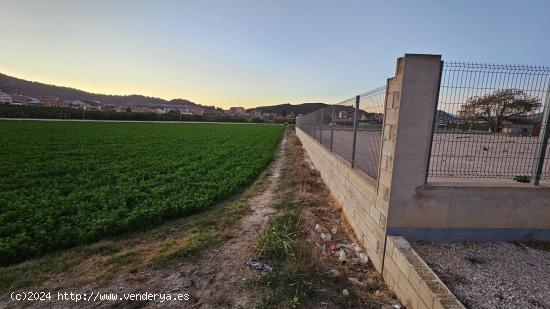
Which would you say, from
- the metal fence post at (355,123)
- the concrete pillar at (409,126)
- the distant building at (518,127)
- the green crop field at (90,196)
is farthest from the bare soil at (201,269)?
the distant building at (518,127)

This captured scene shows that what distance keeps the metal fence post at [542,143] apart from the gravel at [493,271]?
94cm

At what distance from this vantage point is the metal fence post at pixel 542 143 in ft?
12.0

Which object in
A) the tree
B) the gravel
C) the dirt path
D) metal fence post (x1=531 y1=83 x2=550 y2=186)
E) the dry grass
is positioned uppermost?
the tree

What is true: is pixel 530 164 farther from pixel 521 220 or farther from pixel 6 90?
pixel 6 90

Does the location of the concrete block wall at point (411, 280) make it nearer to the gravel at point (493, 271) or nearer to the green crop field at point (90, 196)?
the gravel at point (493, 271)

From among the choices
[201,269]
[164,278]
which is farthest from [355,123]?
[164,278]

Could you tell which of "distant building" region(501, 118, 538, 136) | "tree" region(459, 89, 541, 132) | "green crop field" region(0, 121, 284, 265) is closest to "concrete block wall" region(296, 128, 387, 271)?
"tree" region(459, 89, 541, 132)

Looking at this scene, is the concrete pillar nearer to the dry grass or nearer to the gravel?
the gravel

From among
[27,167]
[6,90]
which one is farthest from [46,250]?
[6,90]

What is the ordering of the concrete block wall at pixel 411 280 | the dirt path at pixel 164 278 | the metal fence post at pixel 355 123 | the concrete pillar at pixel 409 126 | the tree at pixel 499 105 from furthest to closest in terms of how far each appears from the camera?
1. the metal fence post at pixel 355 123
2. the tree at pixel 499 105
3. the concrete pillar at pixel 409 126
4. the dirt path at pixel 164 278
5. the concrete block wall at pixel 411 280

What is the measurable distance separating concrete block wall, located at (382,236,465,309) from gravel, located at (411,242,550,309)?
0.75ft

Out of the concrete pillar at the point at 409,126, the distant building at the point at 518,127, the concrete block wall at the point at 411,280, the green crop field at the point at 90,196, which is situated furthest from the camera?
the green crop field at the point at 90,196

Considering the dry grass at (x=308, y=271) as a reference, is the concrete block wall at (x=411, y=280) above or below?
above

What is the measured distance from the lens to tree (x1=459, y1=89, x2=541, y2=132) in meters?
3.64
